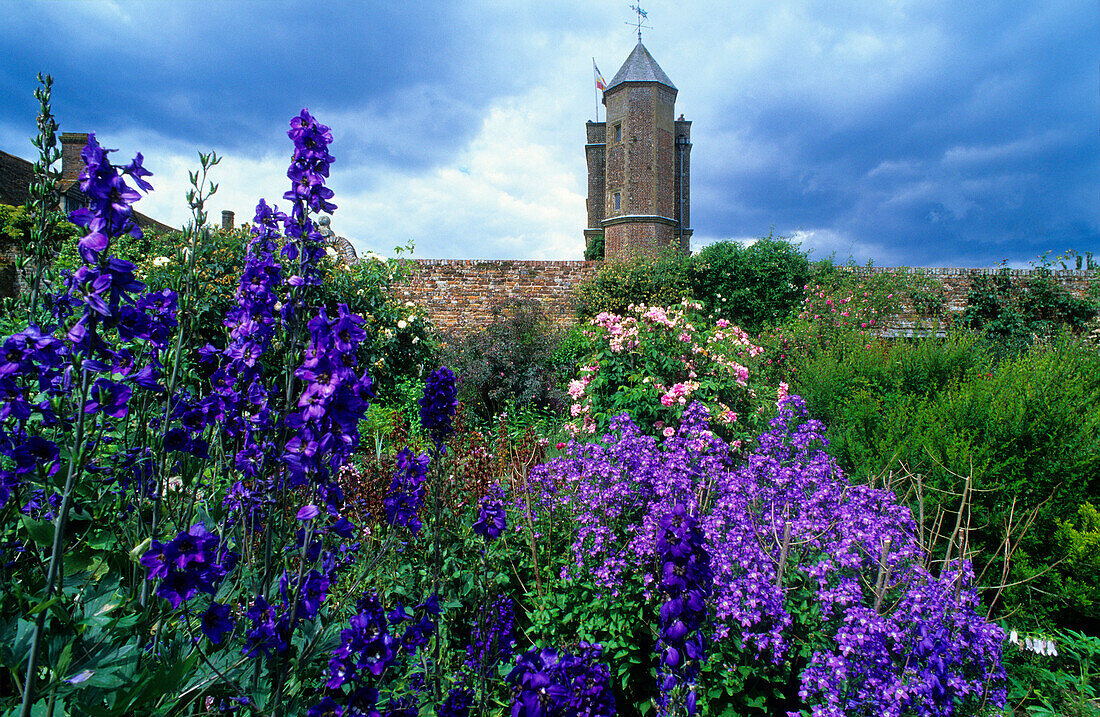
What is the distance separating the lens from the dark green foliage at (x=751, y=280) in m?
13.3

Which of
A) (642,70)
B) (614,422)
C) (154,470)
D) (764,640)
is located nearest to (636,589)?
(764,640)

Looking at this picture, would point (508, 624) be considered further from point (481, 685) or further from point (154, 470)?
point (154, 470)

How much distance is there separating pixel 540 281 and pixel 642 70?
16.2 m

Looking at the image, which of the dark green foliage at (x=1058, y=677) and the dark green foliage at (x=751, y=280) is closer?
the dark green foliage at (x=1058, y=677)

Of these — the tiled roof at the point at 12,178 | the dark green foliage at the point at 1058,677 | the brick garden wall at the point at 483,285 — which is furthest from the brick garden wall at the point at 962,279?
the tiled roof at the point at 12,178

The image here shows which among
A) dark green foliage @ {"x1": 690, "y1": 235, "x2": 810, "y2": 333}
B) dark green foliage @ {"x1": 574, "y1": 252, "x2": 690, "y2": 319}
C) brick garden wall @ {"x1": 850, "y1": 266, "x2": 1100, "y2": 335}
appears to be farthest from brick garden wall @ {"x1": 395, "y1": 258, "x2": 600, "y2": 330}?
brick garden wall @ {"x1": 850, "y1": 266, "x2": 1100, "y2": 335}

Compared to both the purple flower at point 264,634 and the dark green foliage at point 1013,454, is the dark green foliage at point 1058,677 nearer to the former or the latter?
the dark green foliage at point 1013,454

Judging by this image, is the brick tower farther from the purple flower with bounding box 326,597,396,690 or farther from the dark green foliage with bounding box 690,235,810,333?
the purple flower with bounding box 326,597,396,690

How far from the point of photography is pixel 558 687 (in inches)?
40.6

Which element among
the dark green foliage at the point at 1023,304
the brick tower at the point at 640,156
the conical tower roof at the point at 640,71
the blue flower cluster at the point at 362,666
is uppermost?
the conical tower roof at the point at 640,71

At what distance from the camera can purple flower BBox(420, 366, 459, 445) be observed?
6.39 feet

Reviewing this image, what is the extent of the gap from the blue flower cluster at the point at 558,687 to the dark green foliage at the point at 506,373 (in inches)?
256

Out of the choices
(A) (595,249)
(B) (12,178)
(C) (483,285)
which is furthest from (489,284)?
(A) (595,249)

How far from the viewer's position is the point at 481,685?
1686 mm
